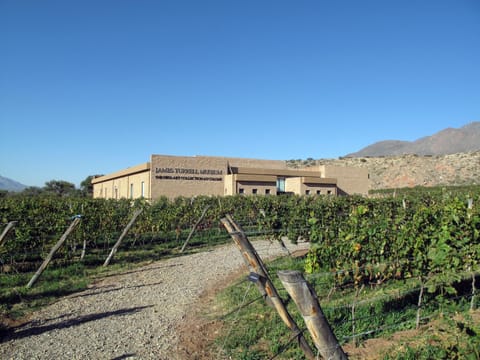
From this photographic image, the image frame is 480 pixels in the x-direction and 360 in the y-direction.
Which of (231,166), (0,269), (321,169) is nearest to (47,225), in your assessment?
(0,269)

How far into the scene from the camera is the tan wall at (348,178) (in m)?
38.6

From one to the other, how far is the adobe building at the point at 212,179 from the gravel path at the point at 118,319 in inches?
764

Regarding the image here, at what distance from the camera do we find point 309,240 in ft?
29.2

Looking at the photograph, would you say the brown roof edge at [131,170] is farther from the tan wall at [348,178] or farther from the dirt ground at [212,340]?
the dirt ground at [212,340]

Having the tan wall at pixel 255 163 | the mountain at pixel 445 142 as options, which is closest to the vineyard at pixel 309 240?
the tan wall at pixel 255 163

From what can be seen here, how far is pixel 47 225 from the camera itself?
11031mm

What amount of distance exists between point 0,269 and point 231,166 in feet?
86.1

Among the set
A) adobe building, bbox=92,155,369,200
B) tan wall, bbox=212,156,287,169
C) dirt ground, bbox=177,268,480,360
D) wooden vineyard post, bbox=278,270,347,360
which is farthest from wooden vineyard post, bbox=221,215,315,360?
tan wall, bbox=212,156,287,169

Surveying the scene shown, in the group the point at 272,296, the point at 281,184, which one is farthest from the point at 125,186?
the point at 272,296

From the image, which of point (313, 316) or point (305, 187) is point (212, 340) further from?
point (305, 187)

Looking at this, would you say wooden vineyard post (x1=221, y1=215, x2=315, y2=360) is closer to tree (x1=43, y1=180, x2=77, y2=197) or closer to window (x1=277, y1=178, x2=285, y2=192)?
window (x1=277, y1=178, x2=285, y2=192)

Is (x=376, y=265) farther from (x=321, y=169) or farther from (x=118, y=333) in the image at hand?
(x=321, y=169)

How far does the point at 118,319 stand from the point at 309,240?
442 cm

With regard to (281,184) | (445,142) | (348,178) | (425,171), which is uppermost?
(445,142)
